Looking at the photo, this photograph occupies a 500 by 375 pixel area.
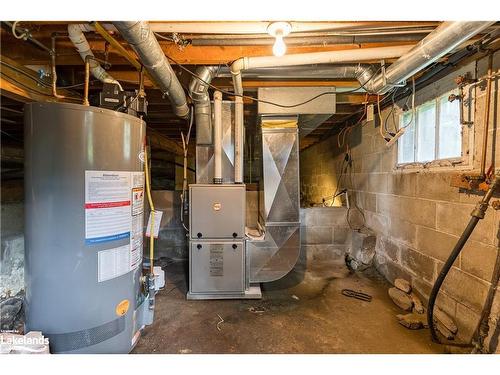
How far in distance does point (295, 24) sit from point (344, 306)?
2.28 m

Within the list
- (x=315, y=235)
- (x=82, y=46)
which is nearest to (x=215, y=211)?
(x=82, y=46)

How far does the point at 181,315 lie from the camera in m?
2.05

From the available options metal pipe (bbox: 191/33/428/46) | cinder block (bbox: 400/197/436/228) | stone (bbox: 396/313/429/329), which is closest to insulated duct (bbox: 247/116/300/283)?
metal pipe (bbox: 191/33/428/46)

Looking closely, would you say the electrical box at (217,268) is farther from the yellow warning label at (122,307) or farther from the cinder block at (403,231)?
the cinder block at (403,231)

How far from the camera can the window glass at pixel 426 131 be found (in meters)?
2.11

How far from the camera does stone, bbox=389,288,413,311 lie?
212 centimetres

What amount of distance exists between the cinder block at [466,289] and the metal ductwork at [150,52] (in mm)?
2524

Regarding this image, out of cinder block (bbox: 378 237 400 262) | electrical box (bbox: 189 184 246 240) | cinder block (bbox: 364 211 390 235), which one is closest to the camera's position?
electrical box (bbox: 189 184 246 240)

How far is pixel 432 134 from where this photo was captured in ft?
6.97

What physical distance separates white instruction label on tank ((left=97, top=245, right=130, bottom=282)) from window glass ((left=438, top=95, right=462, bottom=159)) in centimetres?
241

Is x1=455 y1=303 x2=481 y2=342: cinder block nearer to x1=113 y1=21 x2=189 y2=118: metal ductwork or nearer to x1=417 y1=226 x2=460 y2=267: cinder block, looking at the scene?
x1=417 y1=226 x2=460 y2=267: cinder block

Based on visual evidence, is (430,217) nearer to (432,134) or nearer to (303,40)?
(432,134)
